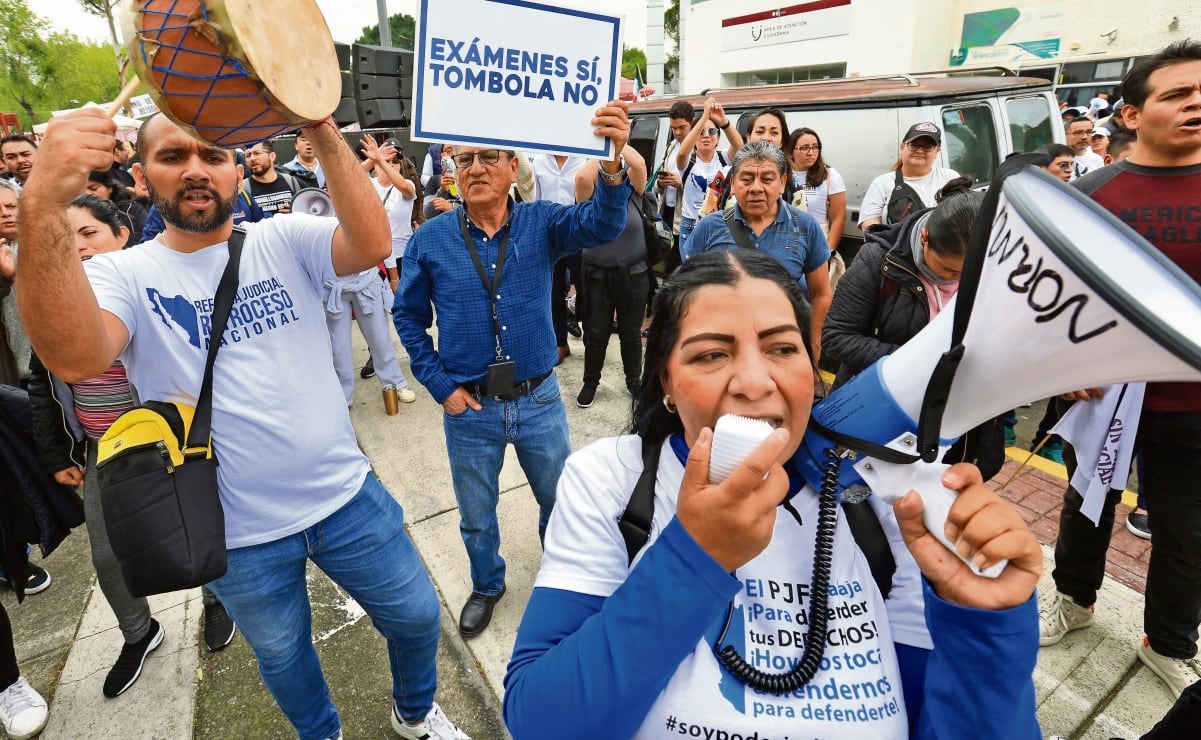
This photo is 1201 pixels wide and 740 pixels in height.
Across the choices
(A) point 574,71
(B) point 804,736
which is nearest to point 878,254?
(A) point 574,71

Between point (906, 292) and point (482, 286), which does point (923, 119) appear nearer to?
point (906, 292)

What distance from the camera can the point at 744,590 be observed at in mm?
1024

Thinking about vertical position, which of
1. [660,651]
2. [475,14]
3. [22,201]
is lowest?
[660,651]

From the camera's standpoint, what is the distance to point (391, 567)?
1963 mm

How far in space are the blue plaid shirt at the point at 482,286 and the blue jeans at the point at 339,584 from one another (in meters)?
0.66

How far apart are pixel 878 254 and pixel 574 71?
140cm

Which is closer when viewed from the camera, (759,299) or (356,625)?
(759,299)

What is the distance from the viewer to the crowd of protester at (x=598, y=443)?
0.84m

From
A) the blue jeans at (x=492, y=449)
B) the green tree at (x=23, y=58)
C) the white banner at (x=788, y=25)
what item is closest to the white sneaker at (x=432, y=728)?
the blue jeans at (x=492, y=449)

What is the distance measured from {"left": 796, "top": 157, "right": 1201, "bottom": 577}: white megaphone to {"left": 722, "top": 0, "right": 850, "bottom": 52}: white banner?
81.2 ft

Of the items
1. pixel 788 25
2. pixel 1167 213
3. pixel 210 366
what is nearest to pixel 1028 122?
pixel 1167 213

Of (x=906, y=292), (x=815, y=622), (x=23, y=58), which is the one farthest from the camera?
(x=23, y=58)

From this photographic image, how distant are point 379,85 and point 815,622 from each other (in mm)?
5624

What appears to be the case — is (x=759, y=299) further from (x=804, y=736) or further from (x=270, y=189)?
(x=270, y=189)
